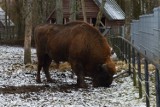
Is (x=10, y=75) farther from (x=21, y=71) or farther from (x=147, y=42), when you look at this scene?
(x=147, y=42)

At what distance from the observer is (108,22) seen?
3628cm

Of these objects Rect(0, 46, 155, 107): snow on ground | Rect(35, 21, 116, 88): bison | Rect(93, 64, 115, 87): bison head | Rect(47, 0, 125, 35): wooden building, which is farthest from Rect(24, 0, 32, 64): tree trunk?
Rect(47, 0, 125, 35): wooden building

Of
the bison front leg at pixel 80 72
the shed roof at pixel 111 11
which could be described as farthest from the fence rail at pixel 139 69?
the shed roof at pixel 111 11

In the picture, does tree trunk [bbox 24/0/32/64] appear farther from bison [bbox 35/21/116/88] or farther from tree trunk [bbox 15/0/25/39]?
tree trunk [bbox 15/0/25/39]

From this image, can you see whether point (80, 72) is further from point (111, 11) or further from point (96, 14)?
point (96, 14)

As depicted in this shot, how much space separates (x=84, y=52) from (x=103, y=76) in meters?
0.82

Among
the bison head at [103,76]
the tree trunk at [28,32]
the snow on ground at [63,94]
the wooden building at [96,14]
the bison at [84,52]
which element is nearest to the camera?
the snow on ground at [63,94]

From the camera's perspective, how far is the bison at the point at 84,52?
10.1 metres

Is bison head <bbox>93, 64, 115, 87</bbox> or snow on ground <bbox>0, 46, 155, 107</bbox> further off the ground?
bison head <bbox>93, 64, 115, 87</bbox>

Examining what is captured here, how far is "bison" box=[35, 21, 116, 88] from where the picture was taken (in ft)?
33.2

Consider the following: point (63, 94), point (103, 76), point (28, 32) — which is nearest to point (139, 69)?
point (103, 76)

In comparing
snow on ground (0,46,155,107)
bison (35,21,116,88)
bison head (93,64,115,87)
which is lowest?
snow on ground (0,46,155,107)

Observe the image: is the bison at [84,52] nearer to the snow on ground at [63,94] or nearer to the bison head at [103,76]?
the bison head at [103,76]

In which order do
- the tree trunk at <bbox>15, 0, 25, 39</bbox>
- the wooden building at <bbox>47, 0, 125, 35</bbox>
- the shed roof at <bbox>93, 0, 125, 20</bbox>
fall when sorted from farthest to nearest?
1. the tree trunk at <bbox>15, 0, 25, 39</bbox>
2. the wooden building at <bbox>47, 0, 125, 35</bbox>
3. the shed roof at <bbox>93, 0, 125, 20</bbox>
